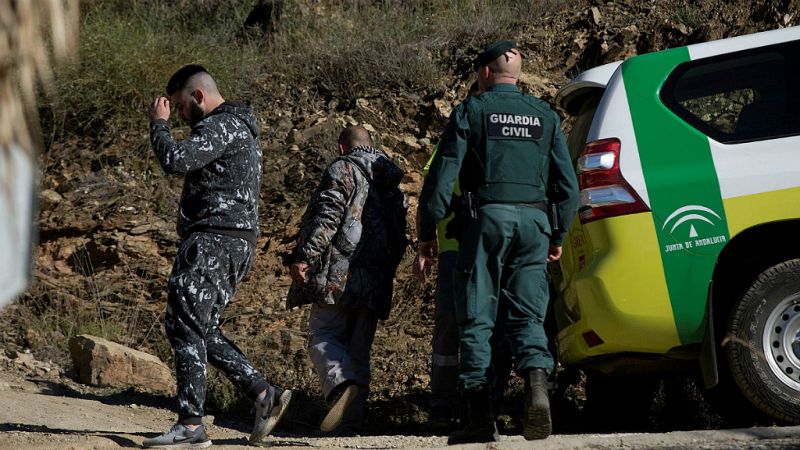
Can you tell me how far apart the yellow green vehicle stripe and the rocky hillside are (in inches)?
109

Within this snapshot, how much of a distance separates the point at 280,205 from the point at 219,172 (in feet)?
16.0

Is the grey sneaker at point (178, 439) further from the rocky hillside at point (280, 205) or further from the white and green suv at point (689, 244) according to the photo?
the rocky hillside at point (280, 205)

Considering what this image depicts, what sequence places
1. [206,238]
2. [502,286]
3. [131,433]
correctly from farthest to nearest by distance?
[131,433] < [206,238] < [502,286]

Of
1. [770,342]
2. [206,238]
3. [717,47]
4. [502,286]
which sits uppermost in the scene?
[717,47]

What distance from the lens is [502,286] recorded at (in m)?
5.61

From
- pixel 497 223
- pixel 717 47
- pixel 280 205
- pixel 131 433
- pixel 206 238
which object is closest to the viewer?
pixel 497 223

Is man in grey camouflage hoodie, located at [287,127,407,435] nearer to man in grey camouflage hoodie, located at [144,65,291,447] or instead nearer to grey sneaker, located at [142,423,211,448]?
man in grey camouflage hoodie, located at [144,65,291,447]

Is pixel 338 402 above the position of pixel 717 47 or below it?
below

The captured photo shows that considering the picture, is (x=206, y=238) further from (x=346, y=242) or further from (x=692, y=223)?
(x=692, y=223)

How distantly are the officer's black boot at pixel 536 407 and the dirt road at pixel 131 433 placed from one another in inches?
4.5

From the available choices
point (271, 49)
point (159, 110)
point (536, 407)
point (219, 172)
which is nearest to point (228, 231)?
point (219, 172)

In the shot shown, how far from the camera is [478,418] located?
5.48 meters

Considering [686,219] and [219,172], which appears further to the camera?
[219,172]

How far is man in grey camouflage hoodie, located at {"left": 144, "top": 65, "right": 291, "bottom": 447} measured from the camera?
5.88 m
